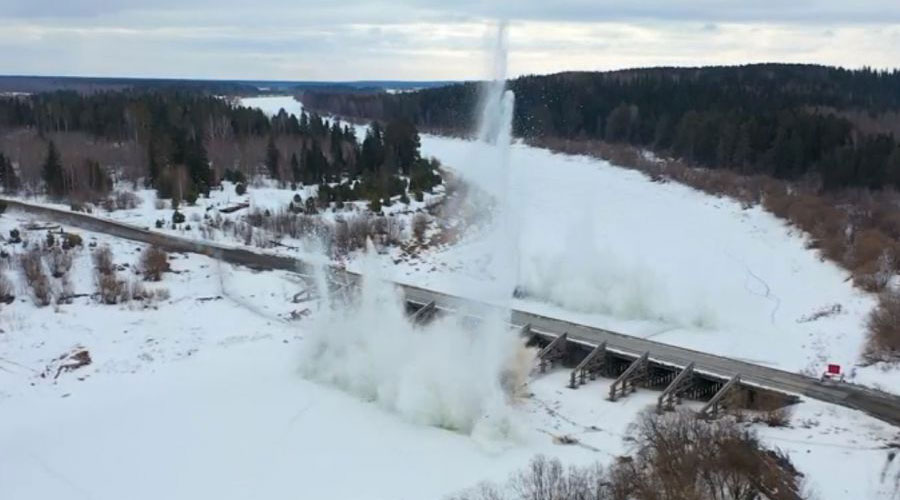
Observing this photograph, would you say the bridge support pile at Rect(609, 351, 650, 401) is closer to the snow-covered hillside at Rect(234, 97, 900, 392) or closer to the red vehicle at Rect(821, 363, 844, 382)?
the snow-covered hillside at Rect(234, 97, 900, 392)

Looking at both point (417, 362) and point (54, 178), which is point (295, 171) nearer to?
point (54, 178)

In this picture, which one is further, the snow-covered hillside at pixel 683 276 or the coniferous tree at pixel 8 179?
the coniferous tree at pixel 8 179

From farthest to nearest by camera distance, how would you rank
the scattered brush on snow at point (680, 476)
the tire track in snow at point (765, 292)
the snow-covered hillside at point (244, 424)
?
the tire track in snow at point (765, 292) → the snow-covered hillside at point (244, 424) → the scattered brush on snow at point (680, 476)

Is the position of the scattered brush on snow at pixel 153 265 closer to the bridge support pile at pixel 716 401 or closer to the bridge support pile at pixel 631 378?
the bridge support pile at pixel 631 378

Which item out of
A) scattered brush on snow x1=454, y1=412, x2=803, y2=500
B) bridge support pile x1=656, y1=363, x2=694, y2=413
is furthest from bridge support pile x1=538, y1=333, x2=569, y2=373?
scattered brush on snow x1=454, y1=412, x2=803, y2=500

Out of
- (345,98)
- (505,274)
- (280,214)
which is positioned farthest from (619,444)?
(345,98)

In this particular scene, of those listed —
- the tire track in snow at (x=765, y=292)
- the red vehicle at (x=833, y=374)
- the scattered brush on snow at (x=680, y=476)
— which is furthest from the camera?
the tire track in snow at (x=765, y=292)

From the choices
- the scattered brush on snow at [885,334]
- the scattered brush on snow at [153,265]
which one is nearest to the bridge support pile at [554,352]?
the scattered brush on snow at [885,334]

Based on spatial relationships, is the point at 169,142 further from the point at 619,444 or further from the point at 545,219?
the point at 619,444
